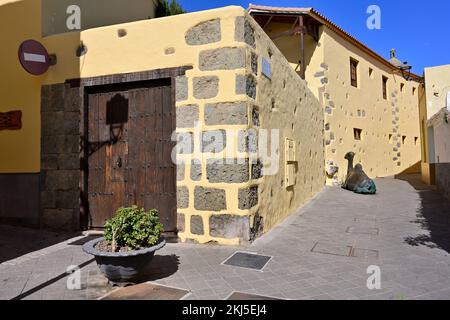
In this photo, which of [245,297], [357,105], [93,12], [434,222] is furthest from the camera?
[357,105]

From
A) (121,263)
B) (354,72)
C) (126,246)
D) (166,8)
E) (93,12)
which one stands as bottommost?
(121,263)

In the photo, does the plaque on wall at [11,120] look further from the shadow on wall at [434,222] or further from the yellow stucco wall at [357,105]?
the yellow stucco wall at [357,105]

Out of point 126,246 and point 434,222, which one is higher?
point 126,246

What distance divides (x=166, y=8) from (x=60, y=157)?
712 centimetres

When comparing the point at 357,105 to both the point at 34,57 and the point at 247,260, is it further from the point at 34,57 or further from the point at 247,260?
the point at 34,57

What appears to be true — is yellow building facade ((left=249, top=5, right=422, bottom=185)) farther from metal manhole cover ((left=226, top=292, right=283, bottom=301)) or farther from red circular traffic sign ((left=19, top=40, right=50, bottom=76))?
metal manhole cover ((left=226, top=292, right=283, bottom=301))

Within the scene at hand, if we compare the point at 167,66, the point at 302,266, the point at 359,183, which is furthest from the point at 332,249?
the point at 359,183

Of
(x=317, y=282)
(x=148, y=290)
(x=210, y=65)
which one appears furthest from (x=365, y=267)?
(x=210, y=65)

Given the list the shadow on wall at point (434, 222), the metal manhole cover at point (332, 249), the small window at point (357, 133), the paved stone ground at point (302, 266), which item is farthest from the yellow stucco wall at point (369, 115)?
the metal manhole cover at point (332, 249)

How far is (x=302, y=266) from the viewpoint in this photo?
3.35m

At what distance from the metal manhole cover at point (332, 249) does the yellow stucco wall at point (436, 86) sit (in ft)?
31.3

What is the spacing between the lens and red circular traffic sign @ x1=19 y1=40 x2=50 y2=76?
16.1 ft

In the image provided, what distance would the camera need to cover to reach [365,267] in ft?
10.8
